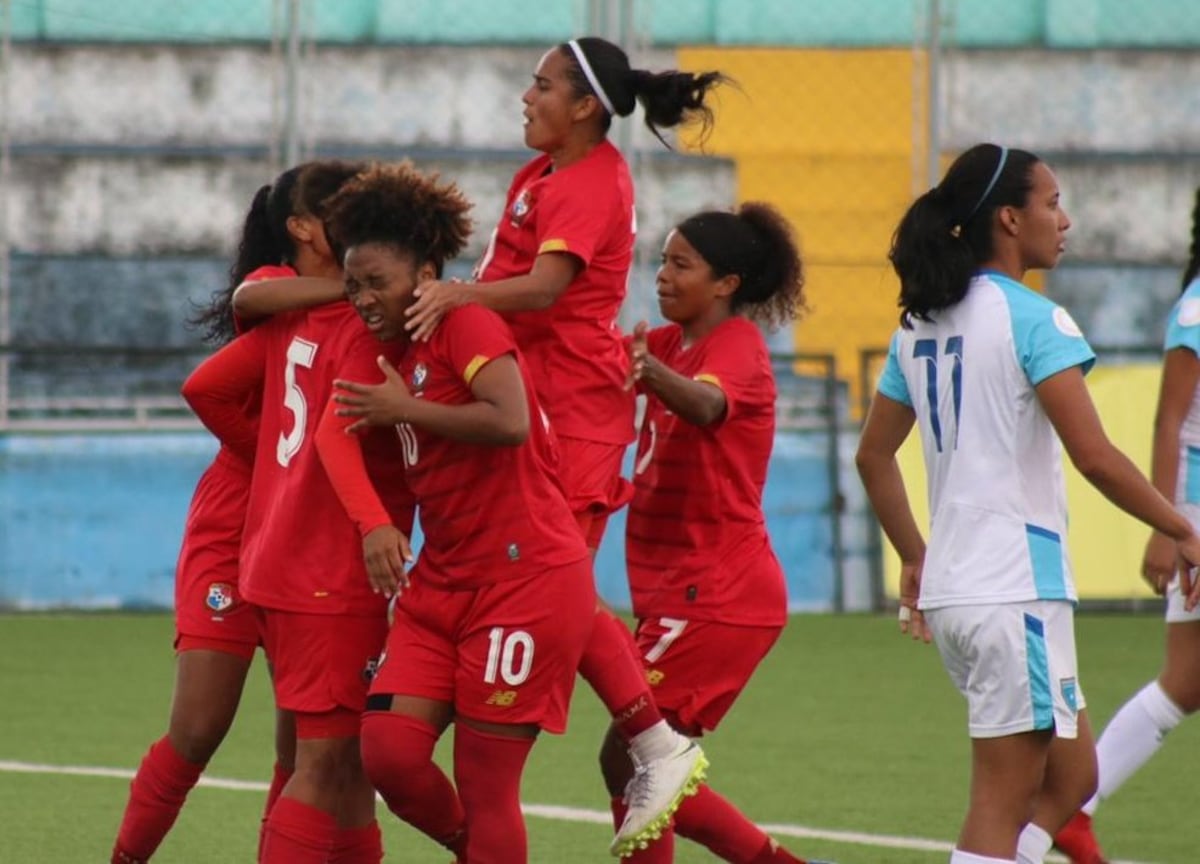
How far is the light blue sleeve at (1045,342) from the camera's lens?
15.8 feet

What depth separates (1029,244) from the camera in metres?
5.09

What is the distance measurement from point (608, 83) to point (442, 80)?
1134 cm

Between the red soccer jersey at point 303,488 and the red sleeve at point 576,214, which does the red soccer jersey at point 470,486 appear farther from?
the red sleeve at point 576,214

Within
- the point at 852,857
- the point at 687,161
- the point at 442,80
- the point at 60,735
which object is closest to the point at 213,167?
the point at 442,80

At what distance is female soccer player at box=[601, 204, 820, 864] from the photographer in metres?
5.84

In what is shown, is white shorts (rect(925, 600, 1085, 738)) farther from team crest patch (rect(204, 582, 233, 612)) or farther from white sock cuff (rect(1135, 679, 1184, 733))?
white sock cuff (rect(1135, 679, 1184, 733))

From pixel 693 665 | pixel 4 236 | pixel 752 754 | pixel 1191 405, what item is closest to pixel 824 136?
pixel 4 236

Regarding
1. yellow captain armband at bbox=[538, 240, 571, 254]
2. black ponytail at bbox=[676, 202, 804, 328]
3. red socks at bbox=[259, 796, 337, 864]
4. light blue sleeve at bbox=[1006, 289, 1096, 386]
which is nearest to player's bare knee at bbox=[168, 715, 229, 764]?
red socks at bbox=[259, 796, 337, 864]

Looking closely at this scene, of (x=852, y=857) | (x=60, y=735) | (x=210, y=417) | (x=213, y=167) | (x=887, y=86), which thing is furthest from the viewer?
(x=887, y=86)

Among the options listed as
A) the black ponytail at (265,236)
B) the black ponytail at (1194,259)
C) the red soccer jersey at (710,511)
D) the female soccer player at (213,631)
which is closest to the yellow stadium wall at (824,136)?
the black ponytail at (1194,259)

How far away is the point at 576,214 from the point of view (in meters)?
5.73

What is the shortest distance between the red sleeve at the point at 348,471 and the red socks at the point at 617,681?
2.33 ft

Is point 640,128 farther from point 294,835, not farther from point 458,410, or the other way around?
point 294,835

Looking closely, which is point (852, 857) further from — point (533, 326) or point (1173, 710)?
point (533, 326)
